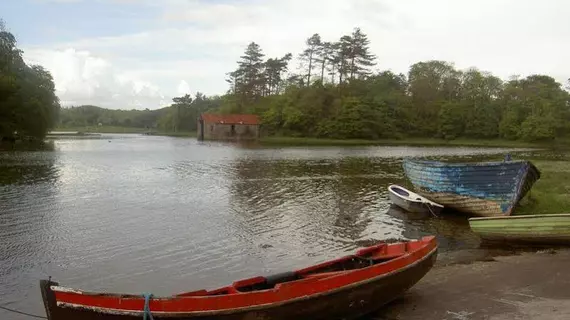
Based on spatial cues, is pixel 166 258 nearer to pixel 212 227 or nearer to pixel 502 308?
pixel 212 227

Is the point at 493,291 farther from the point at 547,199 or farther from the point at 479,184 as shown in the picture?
the point at 547,199

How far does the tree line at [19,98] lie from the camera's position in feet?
210

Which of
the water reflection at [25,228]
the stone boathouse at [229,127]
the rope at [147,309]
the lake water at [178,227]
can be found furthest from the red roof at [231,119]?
the rope at [147,309]

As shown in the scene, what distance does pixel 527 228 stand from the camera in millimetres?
16344

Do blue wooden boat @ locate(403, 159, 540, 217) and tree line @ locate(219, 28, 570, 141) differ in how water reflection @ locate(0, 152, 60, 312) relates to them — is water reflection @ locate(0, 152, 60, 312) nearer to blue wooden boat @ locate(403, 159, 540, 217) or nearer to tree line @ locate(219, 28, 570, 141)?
blue wooden boat @ locate(403, 159, 540, 217)

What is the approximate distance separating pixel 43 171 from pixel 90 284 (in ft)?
94.6

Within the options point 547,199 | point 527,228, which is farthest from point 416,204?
point 527,228

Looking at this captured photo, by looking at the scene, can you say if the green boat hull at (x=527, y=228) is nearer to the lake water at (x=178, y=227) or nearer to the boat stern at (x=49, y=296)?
the lake water at (x=178, y=227)

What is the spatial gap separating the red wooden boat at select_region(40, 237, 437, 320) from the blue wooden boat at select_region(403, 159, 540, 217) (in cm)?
984

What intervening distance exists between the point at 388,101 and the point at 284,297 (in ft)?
375

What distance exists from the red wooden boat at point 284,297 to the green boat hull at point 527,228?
6.08 metres

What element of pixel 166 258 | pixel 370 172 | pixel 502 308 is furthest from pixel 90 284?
pixel 370 172

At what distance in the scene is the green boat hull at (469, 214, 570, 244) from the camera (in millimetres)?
15898

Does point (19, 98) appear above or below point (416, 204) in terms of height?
above
